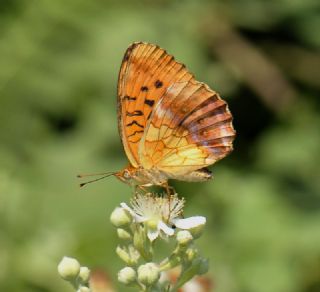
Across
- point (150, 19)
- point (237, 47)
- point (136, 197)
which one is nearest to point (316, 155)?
point (237, 47)

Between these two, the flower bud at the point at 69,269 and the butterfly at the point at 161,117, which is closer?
the flower bud at the point at 69,269

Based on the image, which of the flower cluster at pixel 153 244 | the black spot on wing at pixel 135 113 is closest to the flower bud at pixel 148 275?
the flower cluster at pixel 153 244

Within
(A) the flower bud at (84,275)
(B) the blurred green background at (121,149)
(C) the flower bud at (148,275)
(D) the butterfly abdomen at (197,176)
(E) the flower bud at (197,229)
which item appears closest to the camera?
(C) the flower bud at (148,275)

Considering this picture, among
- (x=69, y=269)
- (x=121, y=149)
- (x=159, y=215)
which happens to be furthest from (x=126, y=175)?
(x=121, y=149)

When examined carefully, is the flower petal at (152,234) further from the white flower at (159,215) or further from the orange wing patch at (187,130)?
the orange wing patch at (187,130)

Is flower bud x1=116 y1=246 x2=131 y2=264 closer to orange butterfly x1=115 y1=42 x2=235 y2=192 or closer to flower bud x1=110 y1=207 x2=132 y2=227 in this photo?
flower bud x1=110 y1=207 x2=132 y2=227

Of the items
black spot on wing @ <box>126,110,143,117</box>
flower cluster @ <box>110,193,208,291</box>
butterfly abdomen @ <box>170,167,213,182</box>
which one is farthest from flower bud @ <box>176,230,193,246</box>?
black spot on wing @ <box>126,110,143,117</box>

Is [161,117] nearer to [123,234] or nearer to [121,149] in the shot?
[123,234]
